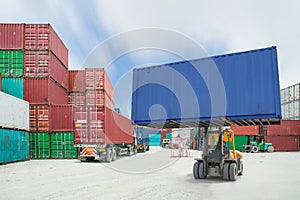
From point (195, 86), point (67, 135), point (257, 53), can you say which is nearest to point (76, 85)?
point (67, 135)

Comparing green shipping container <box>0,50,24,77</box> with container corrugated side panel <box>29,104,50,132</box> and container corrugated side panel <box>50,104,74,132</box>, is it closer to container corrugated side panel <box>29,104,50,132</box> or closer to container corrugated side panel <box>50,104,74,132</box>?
container corrugated side panel <box>29,104,50,132</box>

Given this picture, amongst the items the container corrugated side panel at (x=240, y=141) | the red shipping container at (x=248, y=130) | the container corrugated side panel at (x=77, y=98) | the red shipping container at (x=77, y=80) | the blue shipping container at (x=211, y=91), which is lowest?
the container corrugated side panel at (x=240, y=141)

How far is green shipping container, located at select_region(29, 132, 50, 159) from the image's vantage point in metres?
25.5

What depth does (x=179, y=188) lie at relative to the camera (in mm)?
10492

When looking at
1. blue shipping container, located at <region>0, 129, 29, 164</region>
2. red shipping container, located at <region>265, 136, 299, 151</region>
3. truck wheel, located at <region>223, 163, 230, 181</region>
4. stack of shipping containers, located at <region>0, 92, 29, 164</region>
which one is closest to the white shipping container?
stack of shipping containers, located at <region>0, 92, 29, 164</region>

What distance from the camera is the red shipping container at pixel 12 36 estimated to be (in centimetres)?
2477

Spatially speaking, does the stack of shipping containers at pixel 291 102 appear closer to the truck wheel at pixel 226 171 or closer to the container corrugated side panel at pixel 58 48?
the container corrugated side panel at pixel 58 48

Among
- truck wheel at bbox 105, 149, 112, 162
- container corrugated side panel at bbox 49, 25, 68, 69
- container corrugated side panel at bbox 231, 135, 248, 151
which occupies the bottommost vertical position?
container corrugated side panel at bbox 231, 135, 248, 151

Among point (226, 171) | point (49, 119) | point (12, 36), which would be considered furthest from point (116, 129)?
point (226, 171)

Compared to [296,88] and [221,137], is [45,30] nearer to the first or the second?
[221,137]

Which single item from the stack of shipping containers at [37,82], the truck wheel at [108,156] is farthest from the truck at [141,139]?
the truck wheel at [108,156]

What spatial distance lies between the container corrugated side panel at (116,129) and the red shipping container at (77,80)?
5744mm

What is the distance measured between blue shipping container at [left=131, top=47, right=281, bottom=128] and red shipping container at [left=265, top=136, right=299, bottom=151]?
33066 mm

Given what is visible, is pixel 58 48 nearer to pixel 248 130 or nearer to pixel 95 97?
pixel 95 97
